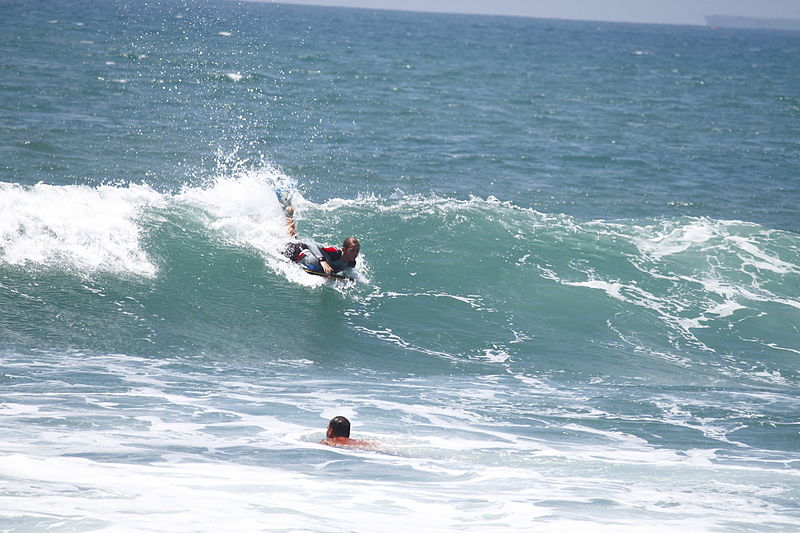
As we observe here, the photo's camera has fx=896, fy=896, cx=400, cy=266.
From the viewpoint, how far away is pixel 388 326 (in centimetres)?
1330

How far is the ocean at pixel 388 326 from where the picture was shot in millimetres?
7359

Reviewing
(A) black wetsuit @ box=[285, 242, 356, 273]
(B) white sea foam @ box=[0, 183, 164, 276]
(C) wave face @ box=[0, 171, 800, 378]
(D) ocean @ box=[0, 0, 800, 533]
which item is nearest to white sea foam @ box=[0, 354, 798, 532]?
(D) ocean @ box=[0, 0, 800, 533]

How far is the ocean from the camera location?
736 cm

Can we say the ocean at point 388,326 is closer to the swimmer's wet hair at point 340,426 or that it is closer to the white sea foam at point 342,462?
the white sea foam at point 342,462

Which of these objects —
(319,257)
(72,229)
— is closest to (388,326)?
(319,257)

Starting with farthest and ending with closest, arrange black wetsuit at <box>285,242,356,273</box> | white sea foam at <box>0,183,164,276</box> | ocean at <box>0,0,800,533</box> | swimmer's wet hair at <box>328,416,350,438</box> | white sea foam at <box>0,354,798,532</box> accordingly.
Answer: black wetsuit at <box>285,242,356,273</box>, white sea foam at <box>0,183,164,276</box>, swimmer's wet hair at <box>328,416,350,438</box>, ocean at <box>0,0,800,533</box>, white sea foam at <box>0,354,798,532</box>

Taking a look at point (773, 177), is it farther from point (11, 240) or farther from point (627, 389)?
point (11, 240)

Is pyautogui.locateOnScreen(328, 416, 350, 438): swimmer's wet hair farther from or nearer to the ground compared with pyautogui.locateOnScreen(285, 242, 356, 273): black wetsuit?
nearer to the ground

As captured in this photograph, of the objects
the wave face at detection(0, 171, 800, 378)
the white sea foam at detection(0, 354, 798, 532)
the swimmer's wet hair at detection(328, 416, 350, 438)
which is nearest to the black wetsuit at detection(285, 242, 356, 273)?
the wave face at detection(0, 171, 800, 378)

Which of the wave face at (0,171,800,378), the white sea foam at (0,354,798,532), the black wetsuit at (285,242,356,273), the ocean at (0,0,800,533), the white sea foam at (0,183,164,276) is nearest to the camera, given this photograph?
the white sea foam at (0,354,798,532)

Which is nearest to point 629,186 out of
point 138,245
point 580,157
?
point 580,157

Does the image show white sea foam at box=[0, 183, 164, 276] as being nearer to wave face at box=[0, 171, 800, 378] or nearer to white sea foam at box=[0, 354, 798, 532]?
wave face at box=[0, 171, 800, 378]

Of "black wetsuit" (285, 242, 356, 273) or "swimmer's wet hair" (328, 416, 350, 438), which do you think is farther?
"black wetsuit" (285, 242, 356, 273)

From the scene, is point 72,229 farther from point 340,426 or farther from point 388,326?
point 340,426
